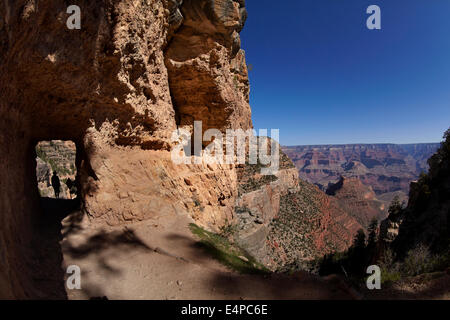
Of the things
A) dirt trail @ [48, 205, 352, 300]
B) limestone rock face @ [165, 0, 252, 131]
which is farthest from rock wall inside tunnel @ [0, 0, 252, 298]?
dirt trail @ [48, 205, 352, 300]

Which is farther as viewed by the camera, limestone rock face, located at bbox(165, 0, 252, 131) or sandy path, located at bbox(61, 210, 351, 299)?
limestone rock face, located at bbox(165, 0, 252, 131)

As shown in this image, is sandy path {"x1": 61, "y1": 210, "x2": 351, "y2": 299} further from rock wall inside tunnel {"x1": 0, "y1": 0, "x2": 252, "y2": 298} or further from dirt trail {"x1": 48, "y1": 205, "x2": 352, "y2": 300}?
rock wall inside tunnel {"x1": 0, "y1": 0, "x2": 252, "y2": 298}

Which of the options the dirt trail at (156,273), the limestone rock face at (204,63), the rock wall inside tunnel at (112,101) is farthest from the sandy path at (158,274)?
the limestone rock face at (204,63)

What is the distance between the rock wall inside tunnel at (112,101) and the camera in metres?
4.53

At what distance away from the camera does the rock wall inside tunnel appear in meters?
4.53

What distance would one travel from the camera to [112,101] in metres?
7.31

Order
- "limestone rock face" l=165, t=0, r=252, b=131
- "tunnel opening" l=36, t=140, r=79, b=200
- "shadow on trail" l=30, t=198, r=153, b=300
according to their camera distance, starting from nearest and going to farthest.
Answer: "shadow on trail" l=30, t=198, r=153, b=300, "limestone rock face" l=165, t=0, r=252, b=131, "tunnel opening" l=36, t=140, r=79, b=200

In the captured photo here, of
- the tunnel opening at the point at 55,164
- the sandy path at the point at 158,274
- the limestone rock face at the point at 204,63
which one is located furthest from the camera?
the tunnel opening at the point at 55,164

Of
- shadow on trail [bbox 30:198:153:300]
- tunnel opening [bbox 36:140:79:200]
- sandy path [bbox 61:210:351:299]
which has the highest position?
tunnel opening [bbox 36:140:79:200]

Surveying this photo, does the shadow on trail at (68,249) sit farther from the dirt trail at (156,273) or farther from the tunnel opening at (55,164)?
the tunnel opening at (55,164)
